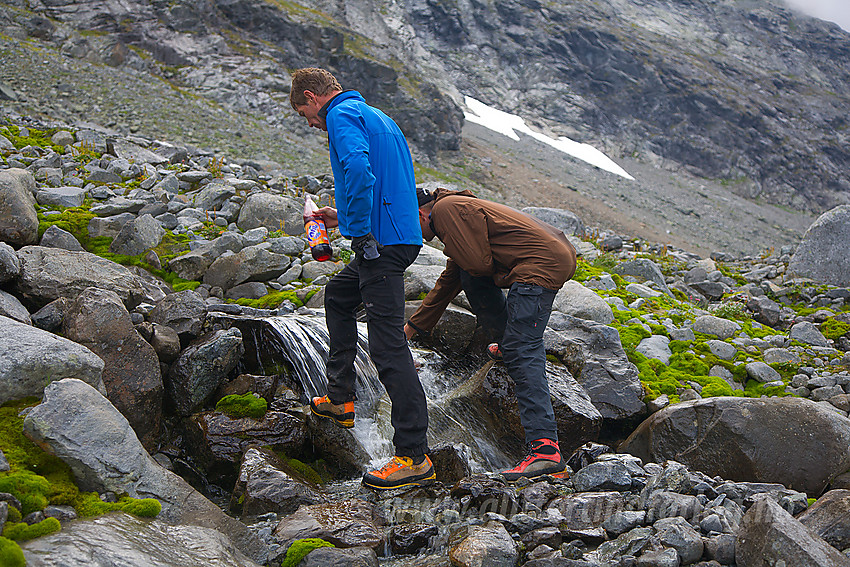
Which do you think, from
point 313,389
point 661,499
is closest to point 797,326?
point 661,499

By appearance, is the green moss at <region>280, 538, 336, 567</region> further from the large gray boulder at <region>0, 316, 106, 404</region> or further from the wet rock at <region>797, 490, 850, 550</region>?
the wet rock at <region>797, 490, 850, 550</region>

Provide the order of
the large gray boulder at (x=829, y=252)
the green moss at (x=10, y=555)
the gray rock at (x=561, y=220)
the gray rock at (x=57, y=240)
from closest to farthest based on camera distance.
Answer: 1. the green moss at (x=10, y=555)
2. the gray rock at (x=57, y=240)
3. the large gray boulder at (x=829, y=252)
4. the gray rock at (x=561, y=220)

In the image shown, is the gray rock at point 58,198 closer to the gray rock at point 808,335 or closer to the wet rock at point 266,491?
the wet rock at point 266,491

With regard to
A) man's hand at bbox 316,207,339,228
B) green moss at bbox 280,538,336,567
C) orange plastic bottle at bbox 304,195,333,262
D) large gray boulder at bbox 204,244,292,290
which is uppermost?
man's hand at bbox 316,207,339,228

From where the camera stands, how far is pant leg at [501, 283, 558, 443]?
5.39 meters

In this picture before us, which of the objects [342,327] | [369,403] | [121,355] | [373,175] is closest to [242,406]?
[121,355]

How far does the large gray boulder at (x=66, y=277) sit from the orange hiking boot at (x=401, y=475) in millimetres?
3808

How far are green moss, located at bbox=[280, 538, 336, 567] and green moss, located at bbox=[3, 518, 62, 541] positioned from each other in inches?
56.5

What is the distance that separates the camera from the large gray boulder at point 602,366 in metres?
7.47

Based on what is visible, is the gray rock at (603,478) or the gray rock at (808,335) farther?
the gray rock at (808,335)

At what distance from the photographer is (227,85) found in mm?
40562

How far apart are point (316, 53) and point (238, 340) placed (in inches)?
1892

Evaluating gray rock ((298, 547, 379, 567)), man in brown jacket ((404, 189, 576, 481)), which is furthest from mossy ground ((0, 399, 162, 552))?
man in brown jacket ((404, 189, 576, 481))

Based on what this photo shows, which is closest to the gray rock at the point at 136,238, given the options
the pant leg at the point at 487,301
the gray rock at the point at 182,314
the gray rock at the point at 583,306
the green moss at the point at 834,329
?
the gray rock at the point at 182,314
